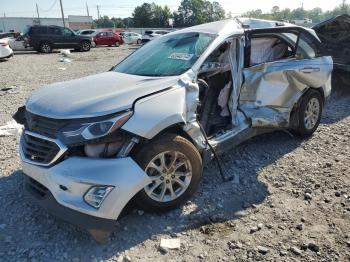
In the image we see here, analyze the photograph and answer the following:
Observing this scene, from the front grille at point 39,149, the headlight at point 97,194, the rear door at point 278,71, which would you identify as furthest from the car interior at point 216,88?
the front grille at point 39,149

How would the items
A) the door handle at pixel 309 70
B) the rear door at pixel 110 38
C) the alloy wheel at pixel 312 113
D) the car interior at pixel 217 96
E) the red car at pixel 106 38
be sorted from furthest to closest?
the rear door at pixel 110 38 < the red car at pixel 106 38 < the alloy wheel at pixel 312 113 < the door handle at pixel 309 70 < the car interior at pixel 217 96

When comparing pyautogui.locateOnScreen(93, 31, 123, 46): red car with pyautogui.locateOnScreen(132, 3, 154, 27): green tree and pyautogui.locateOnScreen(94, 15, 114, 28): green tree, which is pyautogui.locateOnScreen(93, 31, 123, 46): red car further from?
pyautogui.locateOnScreen(94, 15, 114, 28): green tree

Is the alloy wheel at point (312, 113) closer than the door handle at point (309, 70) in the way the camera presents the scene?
No

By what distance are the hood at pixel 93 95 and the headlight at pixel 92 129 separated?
0.08 metres

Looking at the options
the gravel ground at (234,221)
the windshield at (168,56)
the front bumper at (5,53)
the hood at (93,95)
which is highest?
the windshield at (168,56)

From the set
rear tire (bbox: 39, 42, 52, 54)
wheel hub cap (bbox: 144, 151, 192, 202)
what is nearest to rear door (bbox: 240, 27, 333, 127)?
wheel hub cap (bbox: 144, 151, 192, 202)

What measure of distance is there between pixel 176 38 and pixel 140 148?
1.98 m

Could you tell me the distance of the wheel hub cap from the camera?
3.44 m

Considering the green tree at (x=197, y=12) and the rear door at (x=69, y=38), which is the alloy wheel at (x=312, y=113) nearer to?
the rear door at (x=69, y=38)

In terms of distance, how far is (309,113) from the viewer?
555 cm

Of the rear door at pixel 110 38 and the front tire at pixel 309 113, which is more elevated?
the front tire at pixel 309 113

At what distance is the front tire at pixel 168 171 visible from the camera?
3354 millimetres

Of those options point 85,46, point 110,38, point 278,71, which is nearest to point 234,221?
point 278,71

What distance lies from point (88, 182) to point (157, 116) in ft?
2.80
